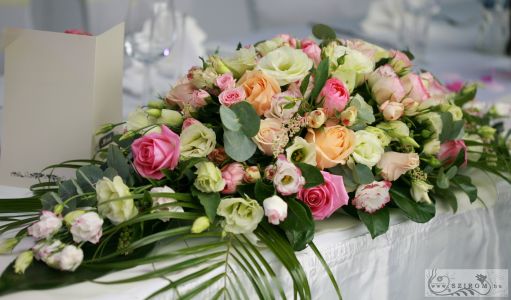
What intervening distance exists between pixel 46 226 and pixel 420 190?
50 cm

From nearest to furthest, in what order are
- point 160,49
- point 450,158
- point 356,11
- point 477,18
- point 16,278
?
point 16,278 → point 450,158 → point 160,49 → point 477,18 → point 356,11

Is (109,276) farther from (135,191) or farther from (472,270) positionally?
(472,270)

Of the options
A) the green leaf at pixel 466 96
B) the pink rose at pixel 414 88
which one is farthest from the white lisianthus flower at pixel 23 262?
the green leaf at pixel 466 96

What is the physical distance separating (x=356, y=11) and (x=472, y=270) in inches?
100

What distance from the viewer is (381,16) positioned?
2.55 m

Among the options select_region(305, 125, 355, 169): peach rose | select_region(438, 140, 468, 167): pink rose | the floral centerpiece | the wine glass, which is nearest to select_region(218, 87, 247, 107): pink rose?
the floral centerpiece

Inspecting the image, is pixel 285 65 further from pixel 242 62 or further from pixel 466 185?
pixel 466 185

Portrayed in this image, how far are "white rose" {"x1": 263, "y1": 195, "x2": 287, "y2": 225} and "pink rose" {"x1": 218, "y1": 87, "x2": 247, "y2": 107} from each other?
0.14 metres

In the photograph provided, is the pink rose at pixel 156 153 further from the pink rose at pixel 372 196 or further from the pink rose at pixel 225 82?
the pink rose at pixel 372 196

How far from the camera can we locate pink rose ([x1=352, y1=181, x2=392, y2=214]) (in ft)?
3.02

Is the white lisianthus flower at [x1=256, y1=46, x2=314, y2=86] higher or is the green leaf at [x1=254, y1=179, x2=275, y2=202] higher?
the white lisianthus flower at [x1=256, y1=46, x2=314, y2=86]

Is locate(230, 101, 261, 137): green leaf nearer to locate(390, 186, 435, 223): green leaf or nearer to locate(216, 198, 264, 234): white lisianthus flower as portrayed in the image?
locate(216, 198, 264, 234): white lisianthus flower

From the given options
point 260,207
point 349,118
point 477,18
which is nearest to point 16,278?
point 260,207

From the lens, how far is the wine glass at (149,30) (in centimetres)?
152
